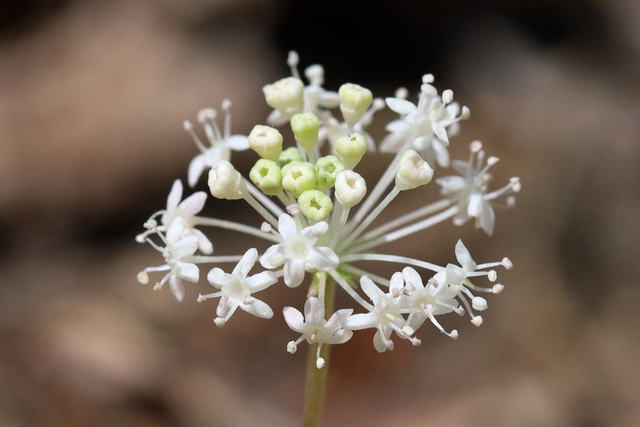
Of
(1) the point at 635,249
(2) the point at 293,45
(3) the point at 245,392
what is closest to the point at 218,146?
(3) the point at 245,392

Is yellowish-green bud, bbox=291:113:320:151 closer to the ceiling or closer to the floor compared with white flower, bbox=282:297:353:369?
closer to the ceiling

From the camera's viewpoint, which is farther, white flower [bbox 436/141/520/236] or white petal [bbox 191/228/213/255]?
white flower [bbox 436/141/520/236]

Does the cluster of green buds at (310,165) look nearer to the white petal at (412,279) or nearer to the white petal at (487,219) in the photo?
the white petal at (412,279)

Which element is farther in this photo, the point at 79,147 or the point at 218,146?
the point at 79,147

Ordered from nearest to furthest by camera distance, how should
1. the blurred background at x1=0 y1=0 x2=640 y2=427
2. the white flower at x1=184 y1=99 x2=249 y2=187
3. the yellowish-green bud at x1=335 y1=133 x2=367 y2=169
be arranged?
1. the yellowish-green bud at x1=335 y1=133 x2=367 y2=169
2. the white flower at x1=184 y1=99 x2=249 y2=187
3. the blurred background at x1=0 y1=0 x2=640 y2=427

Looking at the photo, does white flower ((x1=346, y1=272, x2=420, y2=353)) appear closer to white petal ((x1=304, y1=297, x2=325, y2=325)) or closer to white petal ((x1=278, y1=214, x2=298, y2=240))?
white petal ((x1=304, y1=297, x2=325, y2=325))

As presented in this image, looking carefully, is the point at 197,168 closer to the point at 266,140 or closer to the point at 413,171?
the point at 266,140

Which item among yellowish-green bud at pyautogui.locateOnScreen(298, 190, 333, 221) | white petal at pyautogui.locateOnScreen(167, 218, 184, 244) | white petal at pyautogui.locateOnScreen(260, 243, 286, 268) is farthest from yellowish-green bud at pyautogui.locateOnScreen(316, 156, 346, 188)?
white petal at pyautogui.locateOnScreen(167, 218, 184, 244)

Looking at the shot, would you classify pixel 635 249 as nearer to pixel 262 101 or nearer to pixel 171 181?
pixel 262 101
